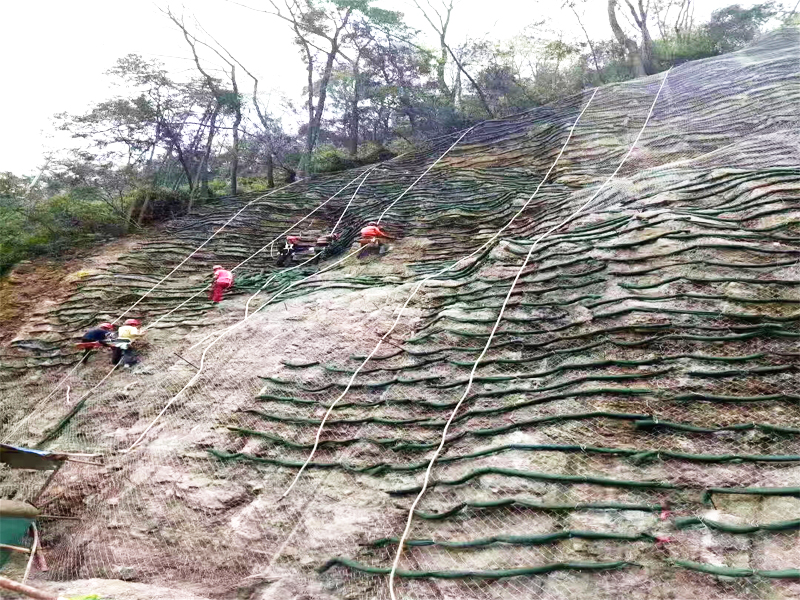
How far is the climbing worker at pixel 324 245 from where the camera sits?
17.1 feet

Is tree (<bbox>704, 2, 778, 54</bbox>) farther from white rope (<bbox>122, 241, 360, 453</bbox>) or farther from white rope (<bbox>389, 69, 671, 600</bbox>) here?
white rope (<bbox>122, 241, 360, 453</bbox>)

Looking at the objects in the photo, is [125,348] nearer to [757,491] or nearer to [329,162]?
[757,491]

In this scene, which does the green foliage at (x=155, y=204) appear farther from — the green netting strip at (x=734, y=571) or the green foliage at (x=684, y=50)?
the green foliage at (x=684, y=50)

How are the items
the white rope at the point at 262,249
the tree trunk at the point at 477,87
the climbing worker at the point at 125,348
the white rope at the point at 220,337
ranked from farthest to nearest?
the tree trunk at the point at 477,87
the white rope at the point at 262,249
the climbing worker at the point at 125,348
the white rope at the point at 220,337

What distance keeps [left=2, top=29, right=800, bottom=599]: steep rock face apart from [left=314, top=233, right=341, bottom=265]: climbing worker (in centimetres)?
64

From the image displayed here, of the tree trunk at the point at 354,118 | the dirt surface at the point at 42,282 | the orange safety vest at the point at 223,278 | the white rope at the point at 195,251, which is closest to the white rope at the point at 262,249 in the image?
the orange safety vest at the point at 223,278

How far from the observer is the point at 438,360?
2752 mm

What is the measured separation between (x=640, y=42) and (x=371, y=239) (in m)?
9.33

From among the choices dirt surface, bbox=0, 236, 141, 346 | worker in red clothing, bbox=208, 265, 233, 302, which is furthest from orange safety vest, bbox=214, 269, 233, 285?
dirt surface, bbox=0, 236, 141, 346

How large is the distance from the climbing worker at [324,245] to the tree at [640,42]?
741 cm

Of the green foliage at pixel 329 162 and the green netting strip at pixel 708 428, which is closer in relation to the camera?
the green netting strip at pixel 708 428

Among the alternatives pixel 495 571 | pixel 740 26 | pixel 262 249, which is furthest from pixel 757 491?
pixel 740 26

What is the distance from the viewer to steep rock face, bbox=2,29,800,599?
163 cm

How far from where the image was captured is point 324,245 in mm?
5383
